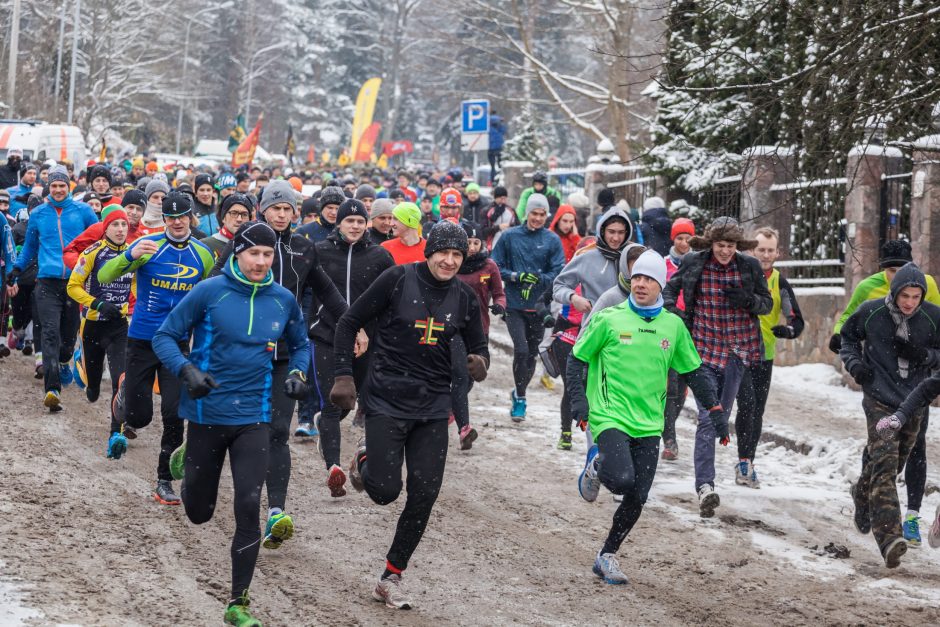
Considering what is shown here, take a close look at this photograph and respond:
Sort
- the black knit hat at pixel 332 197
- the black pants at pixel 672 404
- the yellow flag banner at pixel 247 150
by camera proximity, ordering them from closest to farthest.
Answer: the black knit hat at pixel 332 197 < the black pants at pixel 672 404 < the yellow flag banner at pixel 247 150

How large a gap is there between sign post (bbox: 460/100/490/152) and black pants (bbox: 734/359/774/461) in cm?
1610

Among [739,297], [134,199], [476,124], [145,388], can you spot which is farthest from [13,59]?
[739,297]

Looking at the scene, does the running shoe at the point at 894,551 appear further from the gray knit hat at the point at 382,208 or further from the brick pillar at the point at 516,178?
the brick pillar at the point at 516,178

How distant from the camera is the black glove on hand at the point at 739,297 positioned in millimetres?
9766

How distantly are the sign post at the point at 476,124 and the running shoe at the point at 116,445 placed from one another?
16.6 metres

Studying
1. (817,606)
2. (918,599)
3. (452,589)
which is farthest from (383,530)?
(918,599)

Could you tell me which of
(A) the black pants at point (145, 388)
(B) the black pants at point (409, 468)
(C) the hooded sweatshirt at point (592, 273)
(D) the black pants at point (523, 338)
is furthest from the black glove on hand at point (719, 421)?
(D) the black pants at point (523, 338)

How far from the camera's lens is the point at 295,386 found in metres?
6.79

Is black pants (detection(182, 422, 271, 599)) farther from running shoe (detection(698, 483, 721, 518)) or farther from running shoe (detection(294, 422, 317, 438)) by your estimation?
running shoe (detection(294, 422, 317, 438))

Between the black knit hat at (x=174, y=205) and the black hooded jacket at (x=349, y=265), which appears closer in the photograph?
the black knit hat at (x=174, y=205)

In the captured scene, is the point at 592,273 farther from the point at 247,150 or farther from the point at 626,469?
the point at 247,150

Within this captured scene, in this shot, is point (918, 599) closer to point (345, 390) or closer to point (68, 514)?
point (345, 390)

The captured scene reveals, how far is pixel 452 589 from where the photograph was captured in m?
7.32

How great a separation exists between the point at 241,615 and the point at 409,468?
125cm
